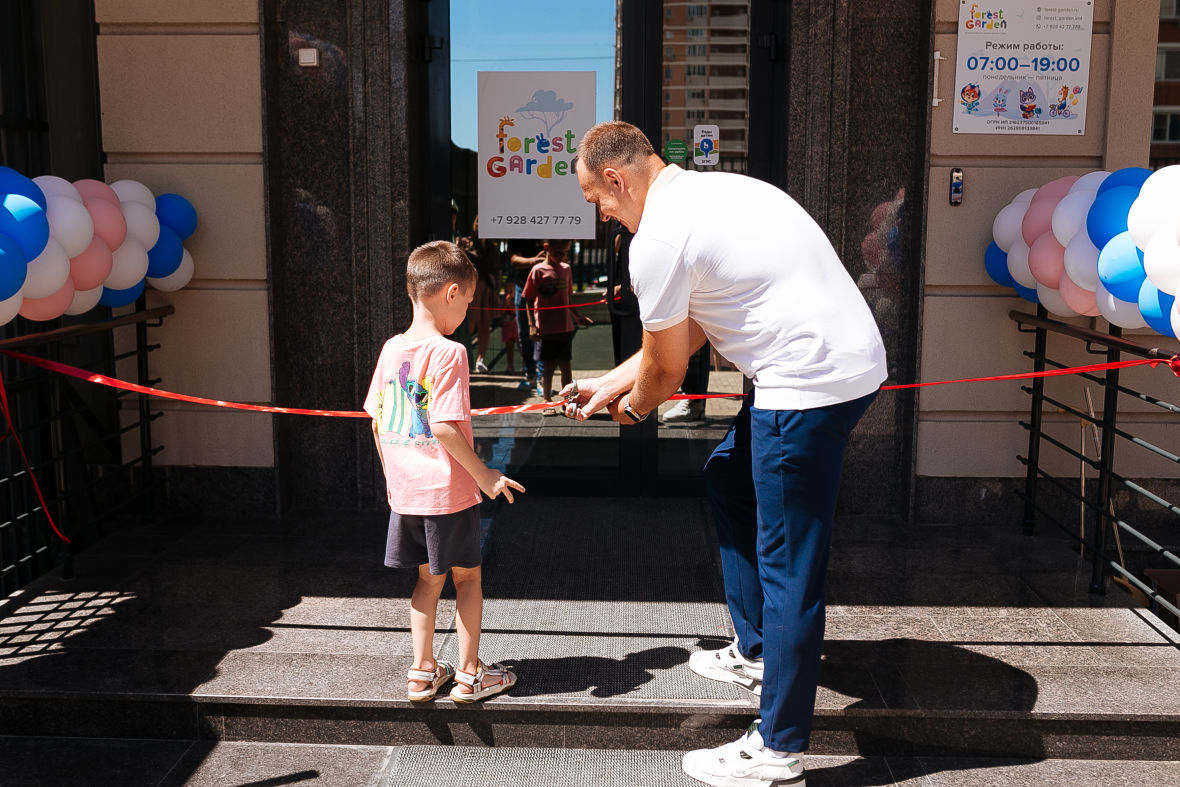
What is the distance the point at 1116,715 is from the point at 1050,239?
2053 millimetres

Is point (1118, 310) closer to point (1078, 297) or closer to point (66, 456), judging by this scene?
point (1078, 297)

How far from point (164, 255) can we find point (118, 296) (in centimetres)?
34

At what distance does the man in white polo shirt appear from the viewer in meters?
3.20

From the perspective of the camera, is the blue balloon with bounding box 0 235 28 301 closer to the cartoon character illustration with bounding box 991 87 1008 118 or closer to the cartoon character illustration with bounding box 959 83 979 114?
the cartoon character illustration with bounding box 959 83 979 114

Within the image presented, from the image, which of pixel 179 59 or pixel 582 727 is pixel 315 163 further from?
pixel 582 727

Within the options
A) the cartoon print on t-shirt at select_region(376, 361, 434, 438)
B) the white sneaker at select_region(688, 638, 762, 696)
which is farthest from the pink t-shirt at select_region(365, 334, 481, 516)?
the white sneaker at select_region(688, 638, 762, 696)

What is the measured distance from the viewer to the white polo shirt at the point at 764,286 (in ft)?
10.5

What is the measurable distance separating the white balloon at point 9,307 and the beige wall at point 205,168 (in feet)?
6.00

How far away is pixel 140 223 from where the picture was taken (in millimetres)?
5102

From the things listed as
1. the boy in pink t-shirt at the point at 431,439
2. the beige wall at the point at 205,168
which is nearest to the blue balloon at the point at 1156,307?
the boy in pink t-shirt at the point at 431,439

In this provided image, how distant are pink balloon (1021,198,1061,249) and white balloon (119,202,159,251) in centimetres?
399

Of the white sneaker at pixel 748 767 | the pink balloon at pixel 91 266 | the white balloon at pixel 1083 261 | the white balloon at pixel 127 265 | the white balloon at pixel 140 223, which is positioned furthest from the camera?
the white balloon at pixel 140 223

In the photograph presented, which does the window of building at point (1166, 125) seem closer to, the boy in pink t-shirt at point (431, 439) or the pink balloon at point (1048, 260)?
the pink balloon at point (1048, 260)

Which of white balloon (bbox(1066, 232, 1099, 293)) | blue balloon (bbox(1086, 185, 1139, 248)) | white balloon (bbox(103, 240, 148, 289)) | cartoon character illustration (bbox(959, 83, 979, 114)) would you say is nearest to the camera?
blue balloon (bbox(1086, 185, 1139, 248))
